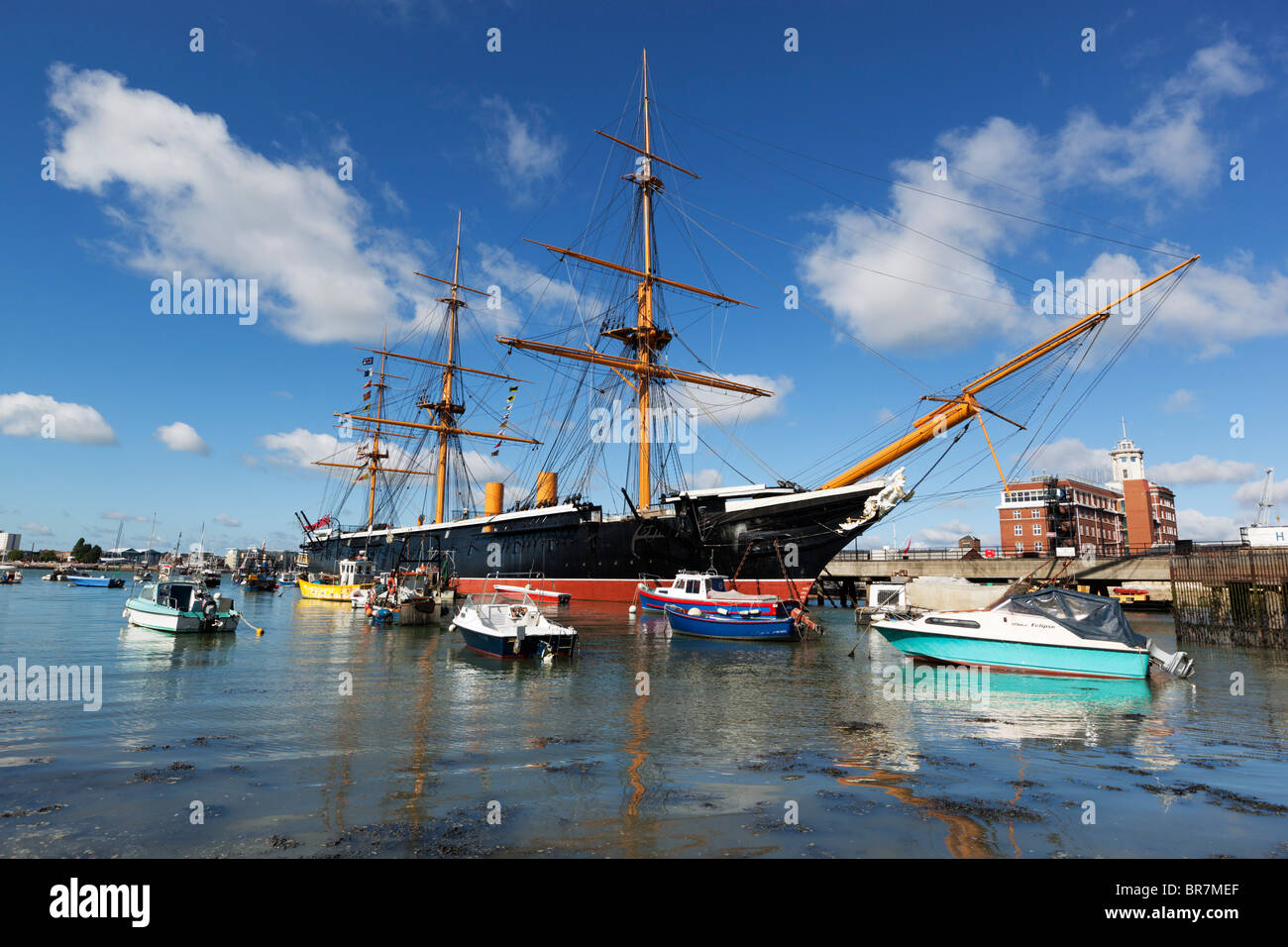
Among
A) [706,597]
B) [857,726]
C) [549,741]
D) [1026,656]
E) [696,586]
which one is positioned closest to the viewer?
[549,741]

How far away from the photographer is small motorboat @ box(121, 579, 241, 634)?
29562 mm

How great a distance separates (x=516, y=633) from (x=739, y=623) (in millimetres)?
11539

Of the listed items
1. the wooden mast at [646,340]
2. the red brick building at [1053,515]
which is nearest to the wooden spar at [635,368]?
the wooden mast at [646,340]

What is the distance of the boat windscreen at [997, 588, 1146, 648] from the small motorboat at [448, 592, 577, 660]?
1479 cm

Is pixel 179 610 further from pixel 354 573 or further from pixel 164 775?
pixel 354 573

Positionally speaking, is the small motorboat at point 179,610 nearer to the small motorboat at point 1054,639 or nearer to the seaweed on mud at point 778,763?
the seaweed on mud at point 778,763

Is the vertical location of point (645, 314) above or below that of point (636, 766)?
above

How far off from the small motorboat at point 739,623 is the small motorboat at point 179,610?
2048 cm

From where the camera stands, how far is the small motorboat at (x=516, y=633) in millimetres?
22500

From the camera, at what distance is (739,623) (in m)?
30.0

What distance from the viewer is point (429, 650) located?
25.7 metres

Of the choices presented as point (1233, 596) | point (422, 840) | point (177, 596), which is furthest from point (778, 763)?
point (1233, 596)
